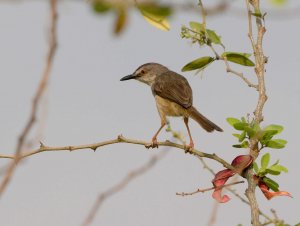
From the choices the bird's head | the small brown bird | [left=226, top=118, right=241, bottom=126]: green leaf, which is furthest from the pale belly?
[left=226, top=118, right=241, bottom=126]: green leaf

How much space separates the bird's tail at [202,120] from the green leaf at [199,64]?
2.60m

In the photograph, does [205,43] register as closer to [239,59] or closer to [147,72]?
[239,59]

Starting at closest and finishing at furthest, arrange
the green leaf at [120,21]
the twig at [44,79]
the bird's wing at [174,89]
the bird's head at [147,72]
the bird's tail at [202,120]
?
the twig at [44,79]
the green leaf at [120,21]
the bird's tail at [202,120]
the bird's wing at [174,89]
the bird's head at [147,72]

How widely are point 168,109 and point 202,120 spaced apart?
0.96 meters

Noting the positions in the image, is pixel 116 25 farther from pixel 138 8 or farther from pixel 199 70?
pixel 199 70

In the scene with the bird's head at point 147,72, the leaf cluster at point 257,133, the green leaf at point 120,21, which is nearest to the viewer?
the green leaf at point 120,21

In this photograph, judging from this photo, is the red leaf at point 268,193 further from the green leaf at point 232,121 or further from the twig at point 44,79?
the twig at point 44,79

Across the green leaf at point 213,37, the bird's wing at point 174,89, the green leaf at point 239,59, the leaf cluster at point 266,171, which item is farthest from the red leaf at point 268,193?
the bird's wing at point 174,89

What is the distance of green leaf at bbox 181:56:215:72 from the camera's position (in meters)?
4.86

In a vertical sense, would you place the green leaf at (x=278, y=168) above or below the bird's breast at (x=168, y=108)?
above

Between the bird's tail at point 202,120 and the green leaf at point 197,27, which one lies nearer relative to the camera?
the green leaf at point 197,27

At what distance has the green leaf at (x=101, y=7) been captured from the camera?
164 centimetres

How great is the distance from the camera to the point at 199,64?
4914mm

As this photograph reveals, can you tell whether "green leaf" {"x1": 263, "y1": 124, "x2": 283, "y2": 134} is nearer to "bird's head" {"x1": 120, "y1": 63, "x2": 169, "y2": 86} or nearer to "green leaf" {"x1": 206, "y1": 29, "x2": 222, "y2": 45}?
"green leaf" {"x1": 206, "y1": 29, "x2": 222, "y2": 45}
